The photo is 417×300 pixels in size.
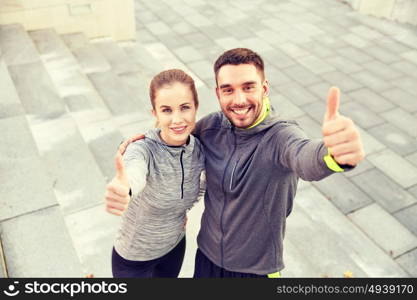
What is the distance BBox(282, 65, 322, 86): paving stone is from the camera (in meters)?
7.06

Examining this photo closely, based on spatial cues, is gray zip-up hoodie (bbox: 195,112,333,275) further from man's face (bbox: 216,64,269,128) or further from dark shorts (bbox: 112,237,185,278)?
dark shorts (bbox: 112,237,185,278)

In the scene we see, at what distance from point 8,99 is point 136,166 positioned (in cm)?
359

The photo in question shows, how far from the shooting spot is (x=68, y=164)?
173 inches

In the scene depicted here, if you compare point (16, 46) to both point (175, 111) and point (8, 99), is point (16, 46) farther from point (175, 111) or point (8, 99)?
point (175, 111)

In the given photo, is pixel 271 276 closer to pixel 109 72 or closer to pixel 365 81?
pixel 109 72

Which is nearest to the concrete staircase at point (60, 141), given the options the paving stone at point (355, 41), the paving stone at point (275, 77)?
the paving stone at point (275, 77)

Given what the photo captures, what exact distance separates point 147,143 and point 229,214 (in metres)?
0.60

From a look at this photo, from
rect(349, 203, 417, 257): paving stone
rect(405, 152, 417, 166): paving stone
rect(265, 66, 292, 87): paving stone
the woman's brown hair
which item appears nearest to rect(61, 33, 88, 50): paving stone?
rect(265, 66, 292, 87): paving stone

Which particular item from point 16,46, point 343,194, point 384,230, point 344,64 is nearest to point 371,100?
point 344,64

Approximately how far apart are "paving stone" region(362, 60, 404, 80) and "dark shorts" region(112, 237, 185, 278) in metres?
5.95

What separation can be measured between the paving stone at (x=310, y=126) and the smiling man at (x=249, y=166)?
3613 mm

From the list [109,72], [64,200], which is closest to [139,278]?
[64,200]

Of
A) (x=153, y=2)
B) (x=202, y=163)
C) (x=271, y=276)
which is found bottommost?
(x=153, y=2)

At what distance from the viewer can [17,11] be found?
267 inches
